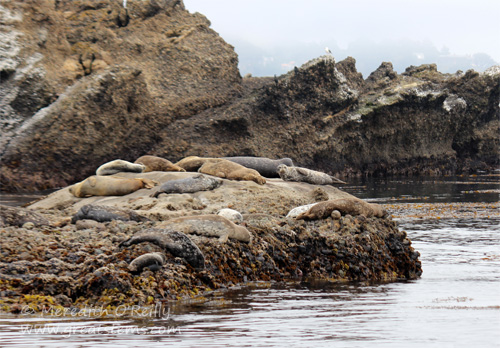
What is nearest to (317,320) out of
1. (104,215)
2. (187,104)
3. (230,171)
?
(104,215)

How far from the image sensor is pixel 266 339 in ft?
14.9

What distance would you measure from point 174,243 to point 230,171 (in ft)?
23.7

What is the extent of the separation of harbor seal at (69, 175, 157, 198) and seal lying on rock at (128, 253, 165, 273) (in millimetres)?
6259

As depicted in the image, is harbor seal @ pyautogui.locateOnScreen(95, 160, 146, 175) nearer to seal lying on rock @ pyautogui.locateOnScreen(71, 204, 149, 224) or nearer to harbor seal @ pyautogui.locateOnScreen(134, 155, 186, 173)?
harbor seal @ pyautogui.locateOnScreen(134, 155, 186, 173)

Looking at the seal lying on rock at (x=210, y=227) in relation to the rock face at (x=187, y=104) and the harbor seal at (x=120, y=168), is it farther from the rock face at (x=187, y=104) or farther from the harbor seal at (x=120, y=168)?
the rock face at (x=187, y=104)

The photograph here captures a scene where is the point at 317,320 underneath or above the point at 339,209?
underneath

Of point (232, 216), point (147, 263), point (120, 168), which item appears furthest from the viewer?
point (120, 168)

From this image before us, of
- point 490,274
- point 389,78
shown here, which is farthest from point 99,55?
point 490,274

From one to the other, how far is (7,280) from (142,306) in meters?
1.50

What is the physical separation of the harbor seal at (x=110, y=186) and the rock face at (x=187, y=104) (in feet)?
41.1

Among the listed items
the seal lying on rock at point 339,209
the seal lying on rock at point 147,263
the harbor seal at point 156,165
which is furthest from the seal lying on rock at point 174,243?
the harbor seal at point 156,165

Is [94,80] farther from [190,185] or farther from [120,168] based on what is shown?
[190,185]

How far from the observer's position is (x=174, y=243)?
7.73 metres

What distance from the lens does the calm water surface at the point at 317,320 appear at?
4469 mm
